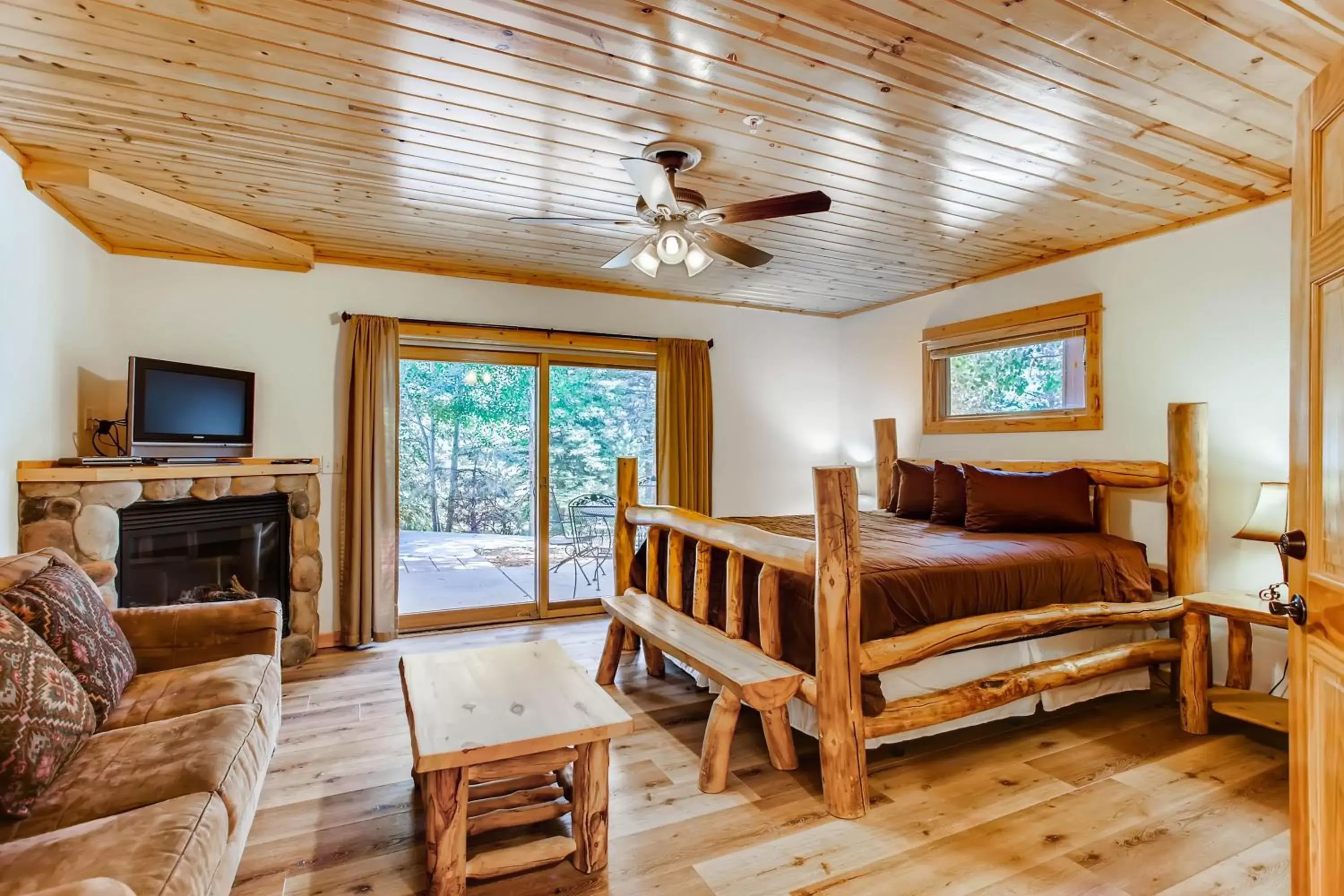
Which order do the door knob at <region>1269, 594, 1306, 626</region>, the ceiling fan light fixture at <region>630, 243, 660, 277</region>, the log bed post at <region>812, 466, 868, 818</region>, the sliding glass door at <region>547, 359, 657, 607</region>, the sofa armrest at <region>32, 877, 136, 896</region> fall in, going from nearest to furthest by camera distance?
the sofa armrest at <region>32, 877, 136, 896</region>, the door knob at <region>1269, 594, 1306, 626</region>, the log bed post at <region>812, 466, 868, 818</region>, the ceiling fan light fixture at <region>630, 243, 660, 277</region>, the sliding glass door at <region>547, 359, 657, 607</region>

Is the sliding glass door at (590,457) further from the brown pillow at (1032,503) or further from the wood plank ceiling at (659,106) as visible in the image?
the brown pillow at (1032,503)

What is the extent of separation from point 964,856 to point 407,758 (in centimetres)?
204

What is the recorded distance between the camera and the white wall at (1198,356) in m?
3.14

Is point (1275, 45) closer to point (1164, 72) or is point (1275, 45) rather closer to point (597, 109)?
point (1164, 72)

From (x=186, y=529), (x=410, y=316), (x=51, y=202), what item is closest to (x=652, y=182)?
(x=410, y=316)

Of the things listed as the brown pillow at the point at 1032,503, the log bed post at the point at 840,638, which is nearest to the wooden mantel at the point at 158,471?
the log bed post at the point at 840,638

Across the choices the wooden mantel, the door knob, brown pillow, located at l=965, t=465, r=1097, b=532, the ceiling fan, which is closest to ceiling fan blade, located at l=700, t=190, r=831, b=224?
the ceiling fan

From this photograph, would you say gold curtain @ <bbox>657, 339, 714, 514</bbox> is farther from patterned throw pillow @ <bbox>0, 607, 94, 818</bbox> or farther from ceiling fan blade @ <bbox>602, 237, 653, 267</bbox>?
patterned throw pillow @ <bbox>0, 607, 94, 818</bbox>

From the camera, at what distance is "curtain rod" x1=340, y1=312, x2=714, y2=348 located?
4324 millimetres

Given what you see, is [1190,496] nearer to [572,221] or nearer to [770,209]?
[770,209]

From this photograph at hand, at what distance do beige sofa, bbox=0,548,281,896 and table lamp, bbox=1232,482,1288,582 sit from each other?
3.66 m

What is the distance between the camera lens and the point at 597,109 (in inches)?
92.0

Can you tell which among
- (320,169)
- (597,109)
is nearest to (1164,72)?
(597,109)

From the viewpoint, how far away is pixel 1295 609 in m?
1.34
